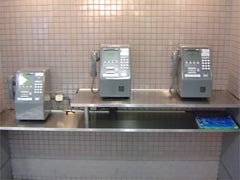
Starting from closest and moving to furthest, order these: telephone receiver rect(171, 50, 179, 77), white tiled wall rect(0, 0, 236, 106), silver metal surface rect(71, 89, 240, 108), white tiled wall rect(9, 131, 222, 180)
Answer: silver metal surface rect(71, 89, 240, 108) < telephone receiver rect(171, 50, 179, 77) < white tiled wall rect(0, 0, 236, 106) < white tiled wall rect(9, 131, 222, 180)

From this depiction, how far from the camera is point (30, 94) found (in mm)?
2061

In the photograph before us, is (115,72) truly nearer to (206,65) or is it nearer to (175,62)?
(175,62)

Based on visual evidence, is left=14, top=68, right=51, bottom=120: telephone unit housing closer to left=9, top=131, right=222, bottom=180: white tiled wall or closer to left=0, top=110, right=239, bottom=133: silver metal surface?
left=0, top=110, right=239, bottom=133: silver metal surface

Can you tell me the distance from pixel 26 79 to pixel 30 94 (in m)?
0.12

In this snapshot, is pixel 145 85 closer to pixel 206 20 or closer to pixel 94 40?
pixel 94 40

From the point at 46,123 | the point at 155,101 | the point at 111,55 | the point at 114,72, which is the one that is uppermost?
the point at 111,55

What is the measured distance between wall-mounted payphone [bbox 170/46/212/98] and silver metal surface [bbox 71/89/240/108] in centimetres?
8

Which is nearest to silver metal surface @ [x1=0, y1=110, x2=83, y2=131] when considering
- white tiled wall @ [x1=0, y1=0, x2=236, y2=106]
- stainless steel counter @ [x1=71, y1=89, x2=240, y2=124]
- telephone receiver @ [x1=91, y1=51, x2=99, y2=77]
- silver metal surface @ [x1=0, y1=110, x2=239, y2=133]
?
silver metal surface @ [x1=0, y1=110, x2=239, y2=133]

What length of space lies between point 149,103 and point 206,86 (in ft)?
1.47

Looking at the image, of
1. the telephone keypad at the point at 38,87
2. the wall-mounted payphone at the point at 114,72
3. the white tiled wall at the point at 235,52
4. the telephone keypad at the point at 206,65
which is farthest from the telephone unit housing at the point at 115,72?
the white tiled wall at the point at 235,52

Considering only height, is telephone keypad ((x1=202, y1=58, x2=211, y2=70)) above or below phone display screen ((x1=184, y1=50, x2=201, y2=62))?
below

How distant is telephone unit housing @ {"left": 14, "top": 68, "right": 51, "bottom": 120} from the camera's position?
206 centimetres

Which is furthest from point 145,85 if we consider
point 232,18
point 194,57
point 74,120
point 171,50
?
point 232,18

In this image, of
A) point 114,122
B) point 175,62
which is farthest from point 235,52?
point 114,122
